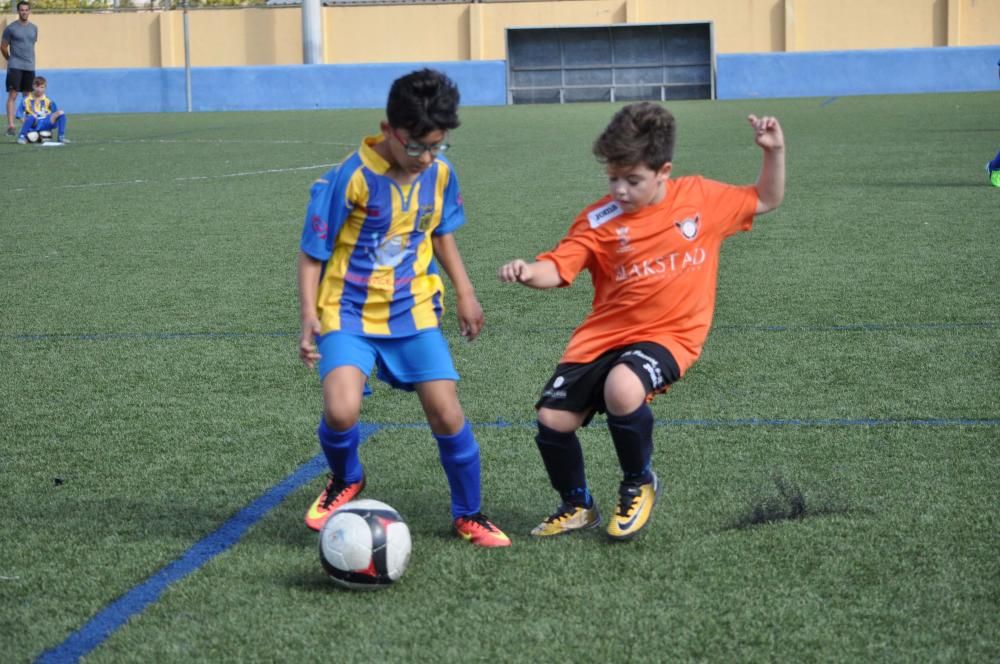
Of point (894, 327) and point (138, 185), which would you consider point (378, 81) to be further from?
point (894, 327)

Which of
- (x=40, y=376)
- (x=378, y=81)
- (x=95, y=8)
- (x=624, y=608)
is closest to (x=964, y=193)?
(x=40, y=376)

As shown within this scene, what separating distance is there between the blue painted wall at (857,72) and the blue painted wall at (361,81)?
0.02 m

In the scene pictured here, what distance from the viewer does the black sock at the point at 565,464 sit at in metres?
3.62

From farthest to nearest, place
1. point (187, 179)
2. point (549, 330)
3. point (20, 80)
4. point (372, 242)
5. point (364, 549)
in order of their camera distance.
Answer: point (20, 80) → point (187, 179) → point (549, 330) → point (372, 242) → point (364, 549)

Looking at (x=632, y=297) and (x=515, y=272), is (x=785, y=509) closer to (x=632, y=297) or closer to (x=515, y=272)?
(x=632, y=297)

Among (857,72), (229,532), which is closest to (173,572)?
(229,532)

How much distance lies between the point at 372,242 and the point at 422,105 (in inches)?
16.2

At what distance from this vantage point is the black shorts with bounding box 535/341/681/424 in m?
3.54

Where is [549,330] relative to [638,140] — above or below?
below

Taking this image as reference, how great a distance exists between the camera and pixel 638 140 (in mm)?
3453

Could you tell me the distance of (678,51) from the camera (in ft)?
115

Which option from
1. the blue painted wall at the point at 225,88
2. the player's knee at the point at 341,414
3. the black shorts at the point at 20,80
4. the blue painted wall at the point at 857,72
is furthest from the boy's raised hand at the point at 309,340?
the blue painted wall at the point at 857,72

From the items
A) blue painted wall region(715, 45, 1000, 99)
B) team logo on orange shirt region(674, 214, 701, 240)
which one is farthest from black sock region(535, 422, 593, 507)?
blue painted wall region(715, 45, 1000, 99)

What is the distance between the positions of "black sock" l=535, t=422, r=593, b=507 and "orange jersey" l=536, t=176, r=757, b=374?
217 millimetres
